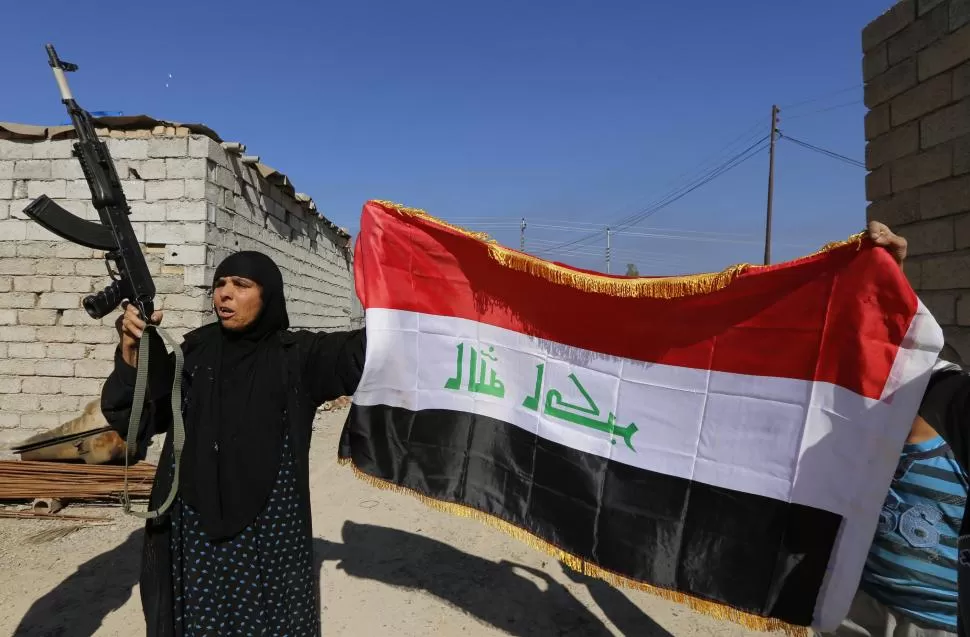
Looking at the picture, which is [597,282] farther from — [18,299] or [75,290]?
[18,299]

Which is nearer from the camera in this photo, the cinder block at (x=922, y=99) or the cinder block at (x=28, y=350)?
the cinder block at (x=922, y=99)

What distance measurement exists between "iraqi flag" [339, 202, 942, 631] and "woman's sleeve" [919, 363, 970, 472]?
1.7 inches

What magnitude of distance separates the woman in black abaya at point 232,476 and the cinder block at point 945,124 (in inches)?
156

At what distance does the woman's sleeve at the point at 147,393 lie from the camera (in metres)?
2.07

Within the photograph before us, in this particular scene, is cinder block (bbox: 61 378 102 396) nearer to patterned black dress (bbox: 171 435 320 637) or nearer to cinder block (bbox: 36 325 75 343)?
cinder block (bbox: 36 325 75 343)

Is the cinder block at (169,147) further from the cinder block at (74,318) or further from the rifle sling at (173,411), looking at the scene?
the rifle sling at (173,411)

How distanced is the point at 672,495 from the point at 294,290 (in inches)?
308

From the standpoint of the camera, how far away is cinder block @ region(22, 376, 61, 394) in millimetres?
5738

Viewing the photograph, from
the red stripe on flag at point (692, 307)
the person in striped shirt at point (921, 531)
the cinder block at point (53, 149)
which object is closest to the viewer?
the person in striped shirt at point (921, 531)

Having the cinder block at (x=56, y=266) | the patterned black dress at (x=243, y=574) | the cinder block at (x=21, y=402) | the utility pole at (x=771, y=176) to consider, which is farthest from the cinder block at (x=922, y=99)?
the utility pole at (x=771, y=176)

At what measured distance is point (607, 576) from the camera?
2.31 m

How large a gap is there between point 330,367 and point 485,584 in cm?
218

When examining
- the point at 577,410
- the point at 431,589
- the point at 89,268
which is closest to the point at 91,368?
the point at 89,268

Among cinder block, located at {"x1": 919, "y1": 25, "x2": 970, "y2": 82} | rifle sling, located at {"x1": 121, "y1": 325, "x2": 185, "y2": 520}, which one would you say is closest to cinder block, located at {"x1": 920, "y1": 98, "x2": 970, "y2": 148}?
cinder block, located at {"x1": 919, "y1": 25, "x2": 970, "y2": 82}
